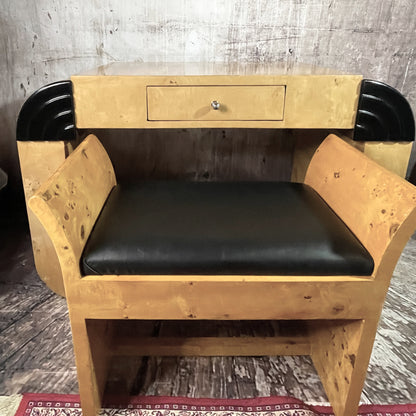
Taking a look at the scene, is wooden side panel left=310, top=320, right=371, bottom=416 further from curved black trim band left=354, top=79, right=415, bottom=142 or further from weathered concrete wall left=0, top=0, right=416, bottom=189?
weathered concrete wall left=0, top=0, right=416, bottom=189

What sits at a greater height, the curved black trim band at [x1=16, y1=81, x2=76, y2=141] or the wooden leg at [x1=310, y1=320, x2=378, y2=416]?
the curved black trim band at [x1=16, y1=81, x2=76, y2=141]

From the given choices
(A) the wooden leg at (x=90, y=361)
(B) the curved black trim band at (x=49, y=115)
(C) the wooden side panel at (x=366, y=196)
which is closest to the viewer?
(C) the wooden side panel at (x=366, y=196)

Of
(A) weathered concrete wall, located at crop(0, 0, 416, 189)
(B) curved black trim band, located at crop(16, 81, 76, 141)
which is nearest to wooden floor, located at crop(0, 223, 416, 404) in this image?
(B) curved black trim band, located at crop(16, 81, 76, 141)

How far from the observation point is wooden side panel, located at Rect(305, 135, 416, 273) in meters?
0.73

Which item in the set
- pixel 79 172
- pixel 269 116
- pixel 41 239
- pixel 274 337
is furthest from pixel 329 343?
pixel 41 239

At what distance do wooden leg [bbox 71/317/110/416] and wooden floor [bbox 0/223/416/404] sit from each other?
0.35ft

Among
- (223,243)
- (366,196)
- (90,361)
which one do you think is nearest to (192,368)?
(90,361)

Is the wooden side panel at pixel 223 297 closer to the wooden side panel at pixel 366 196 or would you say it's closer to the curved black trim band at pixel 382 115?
the wooden side panel at pixel 366 196

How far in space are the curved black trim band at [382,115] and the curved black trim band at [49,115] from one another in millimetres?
815

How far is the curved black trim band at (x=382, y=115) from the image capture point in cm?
111

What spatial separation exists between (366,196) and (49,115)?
0.86m

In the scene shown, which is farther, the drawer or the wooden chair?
the drawer

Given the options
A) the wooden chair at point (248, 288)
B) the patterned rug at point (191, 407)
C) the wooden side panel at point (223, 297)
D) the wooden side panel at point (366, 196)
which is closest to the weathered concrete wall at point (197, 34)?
the wooden side panel at point (366, 196)

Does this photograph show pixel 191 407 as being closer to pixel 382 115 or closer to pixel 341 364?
pixel 341 364
